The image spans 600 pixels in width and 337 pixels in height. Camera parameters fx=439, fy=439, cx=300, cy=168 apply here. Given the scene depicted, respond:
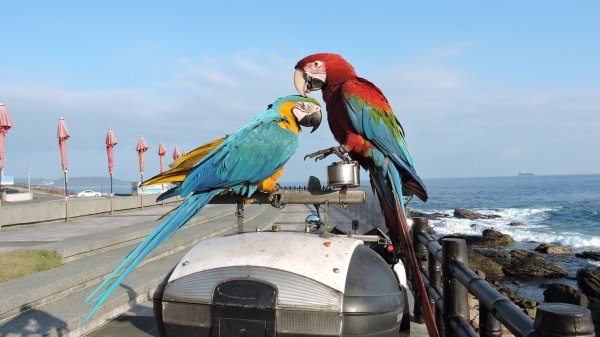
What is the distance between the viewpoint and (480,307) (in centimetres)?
233

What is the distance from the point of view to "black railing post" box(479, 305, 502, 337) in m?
2.25

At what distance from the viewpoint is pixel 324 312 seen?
1.87 metres

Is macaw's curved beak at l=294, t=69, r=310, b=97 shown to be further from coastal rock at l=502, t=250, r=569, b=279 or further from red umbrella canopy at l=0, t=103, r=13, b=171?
coastal rock at l=502, t=250, r=569, b=279

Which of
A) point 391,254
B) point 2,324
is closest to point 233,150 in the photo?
point 391,254

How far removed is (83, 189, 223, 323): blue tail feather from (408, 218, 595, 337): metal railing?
1.51m

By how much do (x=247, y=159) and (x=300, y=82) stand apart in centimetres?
97

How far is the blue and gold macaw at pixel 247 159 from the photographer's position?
2.53 metres

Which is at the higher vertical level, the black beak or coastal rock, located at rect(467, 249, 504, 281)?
the black beak

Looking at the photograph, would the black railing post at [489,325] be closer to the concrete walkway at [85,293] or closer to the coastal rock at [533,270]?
the concrete walkway at [85,293]

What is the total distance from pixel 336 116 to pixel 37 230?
11.6 m

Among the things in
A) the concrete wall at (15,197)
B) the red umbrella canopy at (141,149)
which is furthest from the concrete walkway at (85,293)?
the concrete wall at (15,197)

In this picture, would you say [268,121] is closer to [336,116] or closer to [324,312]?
[336,116]

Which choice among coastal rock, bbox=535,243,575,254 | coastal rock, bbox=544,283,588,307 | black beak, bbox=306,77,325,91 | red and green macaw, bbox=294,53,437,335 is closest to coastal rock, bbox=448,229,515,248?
coastal rock, bbox=535,243,575,254

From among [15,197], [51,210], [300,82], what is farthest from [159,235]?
[15,197]
